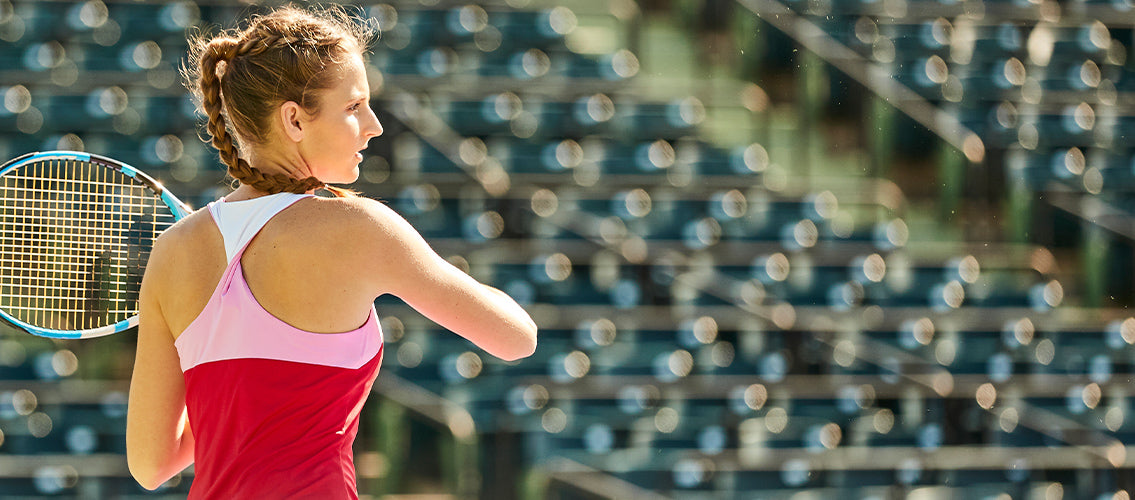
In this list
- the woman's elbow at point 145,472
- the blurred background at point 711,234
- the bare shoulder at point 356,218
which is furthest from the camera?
Answer: the blurred background at point 711,234

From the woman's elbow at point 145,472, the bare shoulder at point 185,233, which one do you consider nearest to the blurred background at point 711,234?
the woman's elbow at point 145,472

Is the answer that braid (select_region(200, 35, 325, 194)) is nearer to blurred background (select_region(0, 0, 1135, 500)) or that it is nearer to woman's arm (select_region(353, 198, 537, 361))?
woman's arm (select_region(353, 198, 537, 361))

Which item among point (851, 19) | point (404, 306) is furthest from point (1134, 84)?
point (404, 306)

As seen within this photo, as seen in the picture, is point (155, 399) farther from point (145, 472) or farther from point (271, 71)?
point (271, 71)

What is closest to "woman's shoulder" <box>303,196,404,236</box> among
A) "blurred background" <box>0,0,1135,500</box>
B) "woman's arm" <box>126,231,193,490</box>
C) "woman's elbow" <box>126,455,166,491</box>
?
"woman's arm" <box>126,231,193,490</box>

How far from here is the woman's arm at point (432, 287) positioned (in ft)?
2.39

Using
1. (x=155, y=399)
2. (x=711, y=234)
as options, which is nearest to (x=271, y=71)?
(x=155, y=399)

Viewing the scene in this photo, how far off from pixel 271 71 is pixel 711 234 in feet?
10.7

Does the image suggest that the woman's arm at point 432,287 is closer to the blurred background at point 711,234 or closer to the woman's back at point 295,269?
the woman's back at point 295,269

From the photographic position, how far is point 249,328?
734 mm

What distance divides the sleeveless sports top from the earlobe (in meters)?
0.04

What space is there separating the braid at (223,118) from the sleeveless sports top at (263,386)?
0.08 feet

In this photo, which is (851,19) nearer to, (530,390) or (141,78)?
(530,390)

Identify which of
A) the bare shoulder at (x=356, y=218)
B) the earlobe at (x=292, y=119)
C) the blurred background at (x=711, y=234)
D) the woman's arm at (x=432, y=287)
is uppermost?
the earlobe at (x=292, y=119)
